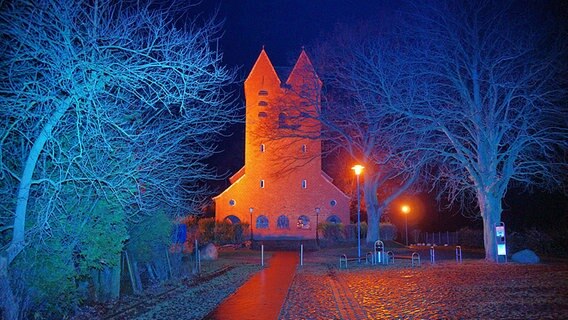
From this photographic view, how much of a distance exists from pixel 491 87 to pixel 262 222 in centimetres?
3230

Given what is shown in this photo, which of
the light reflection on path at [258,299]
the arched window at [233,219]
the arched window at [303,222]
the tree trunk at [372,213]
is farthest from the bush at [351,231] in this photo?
the light reflection on path at [258,299]

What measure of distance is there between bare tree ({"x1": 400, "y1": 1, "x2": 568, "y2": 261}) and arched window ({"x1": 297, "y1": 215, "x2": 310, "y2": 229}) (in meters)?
28.5

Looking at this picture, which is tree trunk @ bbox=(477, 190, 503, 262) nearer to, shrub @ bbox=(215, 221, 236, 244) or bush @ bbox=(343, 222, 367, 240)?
bush @ bbox=(343, 222, 367, 240)

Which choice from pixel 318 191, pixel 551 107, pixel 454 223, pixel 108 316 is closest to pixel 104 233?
pixel 108 316

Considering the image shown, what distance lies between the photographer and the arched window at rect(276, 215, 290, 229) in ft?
166

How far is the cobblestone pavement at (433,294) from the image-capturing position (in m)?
10.1

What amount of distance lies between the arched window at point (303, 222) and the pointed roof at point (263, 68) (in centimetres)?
1485

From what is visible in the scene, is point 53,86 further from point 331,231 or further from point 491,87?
point 331,231

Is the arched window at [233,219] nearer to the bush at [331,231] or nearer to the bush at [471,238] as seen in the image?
the bush at [331,231]

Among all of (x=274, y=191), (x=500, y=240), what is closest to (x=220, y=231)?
(x=274, y=191)

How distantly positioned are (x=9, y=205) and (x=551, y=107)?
867 inches

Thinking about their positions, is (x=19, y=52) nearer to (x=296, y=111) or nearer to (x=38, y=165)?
(x=38, y=165)

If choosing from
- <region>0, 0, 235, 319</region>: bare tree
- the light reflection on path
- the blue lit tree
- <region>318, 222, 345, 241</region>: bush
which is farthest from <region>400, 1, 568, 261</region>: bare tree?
<region>318, 222, 345, 241</region>: bush

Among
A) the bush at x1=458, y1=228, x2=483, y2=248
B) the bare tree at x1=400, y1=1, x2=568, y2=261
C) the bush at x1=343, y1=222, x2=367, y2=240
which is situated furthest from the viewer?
the bush at x1=343, y1=222, x2=367, y2=240
